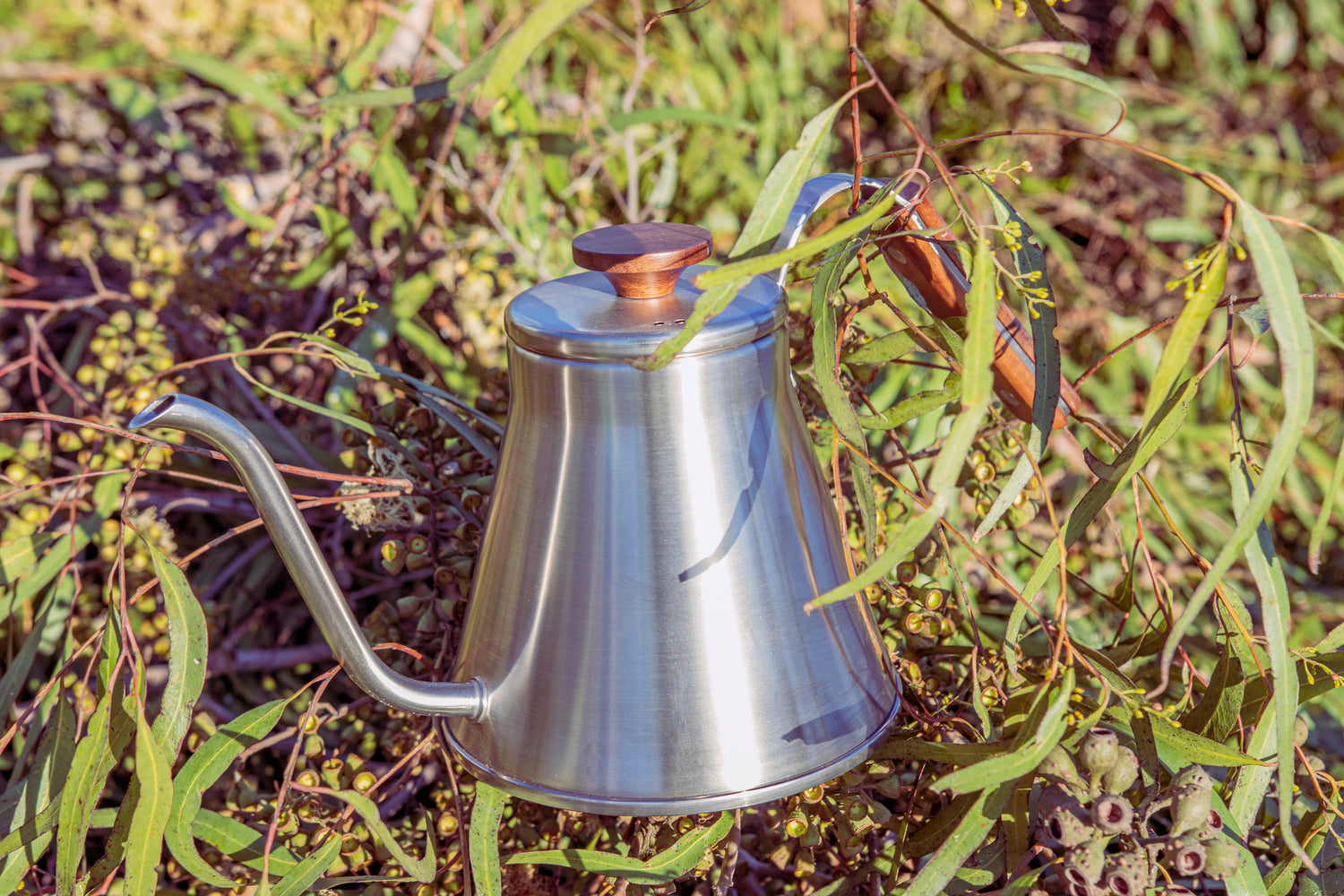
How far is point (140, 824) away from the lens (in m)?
0.45

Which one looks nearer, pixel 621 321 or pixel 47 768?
pixel 621 321

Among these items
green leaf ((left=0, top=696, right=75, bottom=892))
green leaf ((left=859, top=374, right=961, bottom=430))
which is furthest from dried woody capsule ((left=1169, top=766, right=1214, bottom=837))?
green leaf ((left=0, top=696, right=75, bottom=892))

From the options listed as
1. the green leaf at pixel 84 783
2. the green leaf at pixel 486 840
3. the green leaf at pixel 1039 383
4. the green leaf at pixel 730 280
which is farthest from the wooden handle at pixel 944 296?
the green leaf at pixel 84 783

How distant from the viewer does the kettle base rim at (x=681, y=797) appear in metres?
0.44

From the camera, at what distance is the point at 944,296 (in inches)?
20.1

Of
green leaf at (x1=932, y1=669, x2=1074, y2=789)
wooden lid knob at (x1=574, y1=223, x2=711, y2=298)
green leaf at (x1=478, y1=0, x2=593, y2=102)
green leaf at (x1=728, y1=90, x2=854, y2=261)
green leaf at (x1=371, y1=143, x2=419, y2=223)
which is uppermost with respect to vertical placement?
green leaf at (x1=478, y1=0, x2=593, y2=102)

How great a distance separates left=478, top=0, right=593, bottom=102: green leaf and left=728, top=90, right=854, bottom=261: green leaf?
0.11 meters

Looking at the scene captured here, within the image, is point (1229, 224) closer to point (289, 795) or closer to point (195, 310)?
point (289, 795)

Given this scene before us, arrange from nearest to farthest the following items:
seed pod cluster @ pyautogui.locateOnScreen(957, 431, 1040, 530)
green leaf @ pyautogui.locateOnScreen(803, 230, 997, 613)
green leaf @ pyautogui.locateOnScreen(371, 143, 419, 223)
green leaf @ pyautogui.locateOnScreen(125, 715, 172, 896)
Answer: green leaf @ pyautogui.locateOnScreen(803, 230, 997, 613) → green leaf @ pyautogui.locateOnScreen(125, 715, 172, 896) → seed pod cluster @ pyautogui.locateOnScreen(957, 431, 1040, 530) → green leaf @ pyautogui.locateOnScreen(371, 143, 419, 223)

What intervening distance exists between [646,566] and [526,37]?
23 centimetres

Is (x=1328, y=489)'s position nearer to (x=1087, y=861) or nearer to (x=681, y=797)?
(x=1087, y=861)

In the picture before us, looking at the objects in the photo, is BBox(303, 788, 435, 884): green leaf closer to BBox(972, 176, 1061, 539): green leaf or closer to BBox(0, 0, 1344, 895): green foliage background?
BBox(0, 0, 1344, 895): green foliage background

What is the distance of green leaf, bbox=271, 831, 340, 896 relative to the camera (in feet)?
1.59

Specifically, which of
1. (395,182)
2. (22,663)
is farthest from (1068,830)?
(395,182)
